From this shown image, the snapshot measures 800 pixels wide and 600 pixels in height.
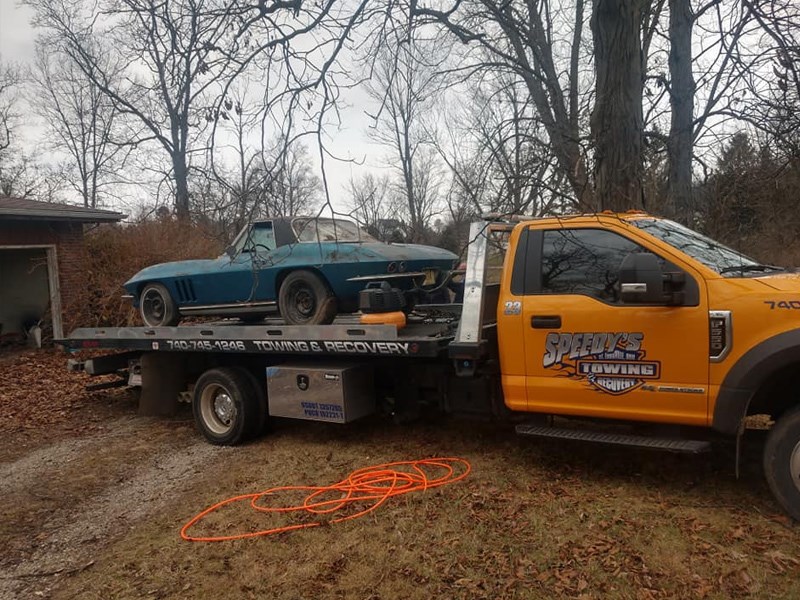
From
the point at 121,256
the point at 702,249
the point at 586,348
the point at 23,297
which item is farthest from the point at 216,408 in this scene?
the point at 23,297

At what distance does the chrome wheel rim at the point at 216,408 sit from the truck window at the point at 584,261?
145 inches

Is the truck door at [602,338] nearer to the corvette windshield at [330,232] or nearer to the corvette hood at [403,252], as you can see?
the corvette hood at [403,252]

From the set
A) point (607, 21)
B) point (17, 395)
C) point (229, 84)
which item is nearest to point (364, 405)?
point (229, 84)

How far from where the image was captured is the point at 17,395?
32.6 ft

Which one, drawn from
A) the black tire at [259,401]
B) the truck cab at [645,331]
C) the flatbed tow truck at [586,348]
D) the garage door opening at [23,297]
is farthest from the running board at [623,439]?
the garage door opening at [23,297]

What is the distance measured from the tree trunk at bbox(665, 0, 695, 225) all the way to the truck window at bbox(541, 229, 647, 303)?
2835mm

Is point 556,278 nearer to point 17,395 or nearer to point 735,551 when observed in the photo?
point 735,551

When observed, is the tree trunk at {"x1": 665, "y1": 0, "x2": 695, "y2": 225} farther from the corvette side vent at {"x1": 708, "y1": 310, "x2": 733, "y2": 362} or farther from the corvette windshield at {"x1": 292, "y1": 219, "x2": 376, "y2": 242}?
the corvette windshield at {"x1": 292, "y1": 219, "x2": 376, "y2": 242}

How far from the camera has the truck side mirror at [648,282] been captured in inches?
158

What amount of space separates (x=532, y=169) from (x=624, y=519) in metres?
4.44

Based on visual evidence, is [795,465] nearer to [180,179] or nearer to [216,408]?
[216,408]

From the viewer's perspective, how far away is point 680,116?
12.5 m

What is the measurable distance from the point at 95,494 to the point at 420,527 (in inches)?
116

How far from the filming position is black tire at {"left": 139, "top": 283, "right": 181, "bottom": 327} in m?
8.12
